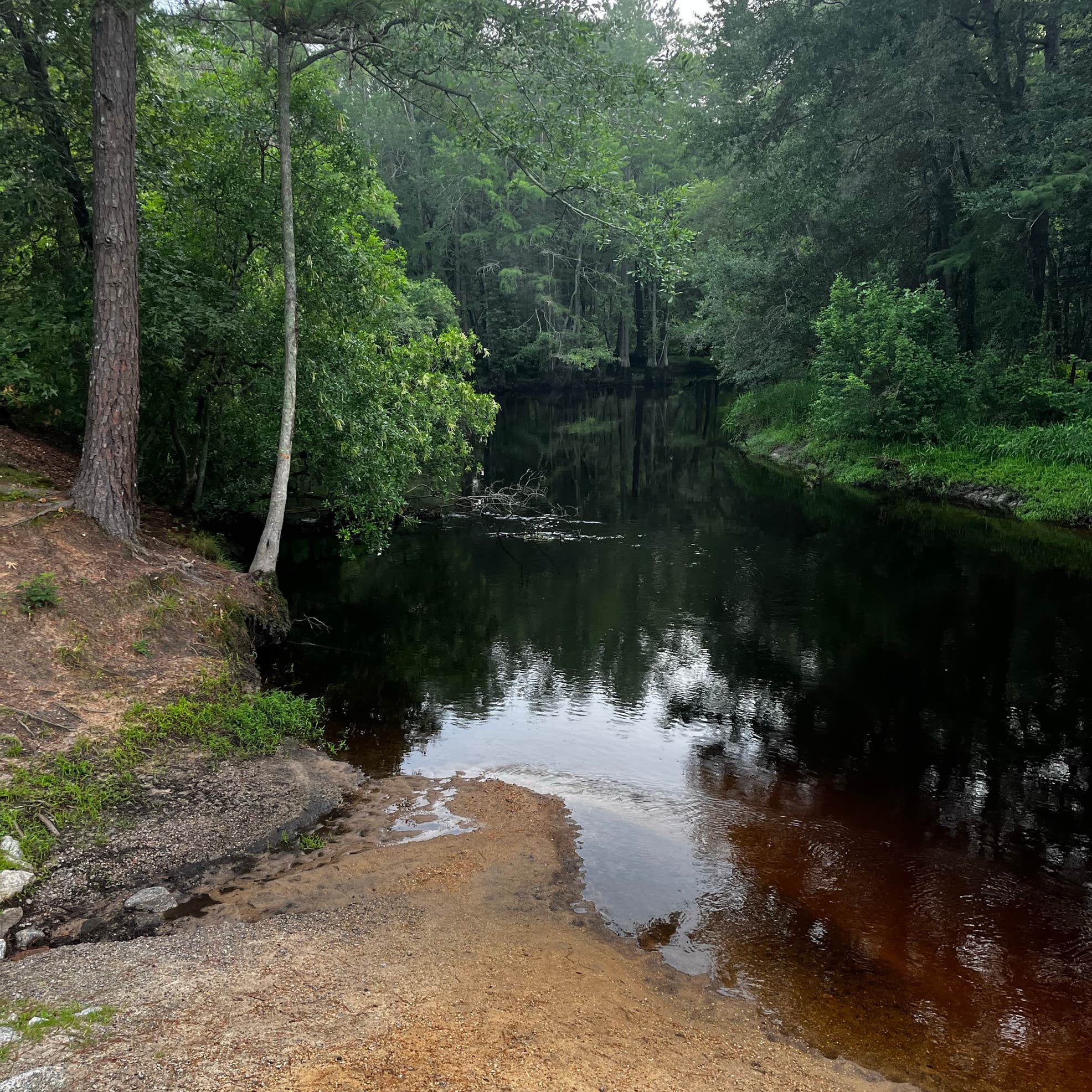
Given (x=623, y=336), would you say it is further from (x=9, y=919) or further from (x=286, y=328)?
(x=9, y=919)

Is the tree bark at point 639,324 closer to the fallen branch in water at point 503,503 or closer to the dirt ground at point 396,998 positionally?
the fallen branch in water at point 503,503

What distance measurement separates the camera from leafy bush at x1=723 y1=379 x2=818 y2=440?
31.0m

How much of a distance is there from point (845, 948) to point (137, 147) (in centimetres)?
1389

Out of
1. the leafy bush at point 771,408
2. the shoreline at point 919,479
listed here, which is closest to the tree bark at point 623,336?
the leafy bush at point 771,408

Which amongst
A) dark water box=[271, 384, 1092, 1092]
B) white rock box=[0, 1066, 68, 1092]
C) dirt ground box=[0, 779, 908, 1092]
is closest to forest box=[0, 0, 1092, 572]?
dark water box=[271, 384, 1092, 1092]

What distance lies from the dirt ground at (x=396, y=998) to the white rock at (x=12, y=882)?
27.1 inches

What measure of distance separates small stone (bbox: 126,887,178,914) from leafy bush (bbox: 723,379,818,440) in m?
27.0

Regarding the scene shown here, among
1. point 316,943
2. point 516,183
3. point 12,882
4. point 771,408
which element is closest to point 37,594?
point 12,882

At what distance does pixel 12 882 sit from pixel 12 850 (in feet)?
0.93

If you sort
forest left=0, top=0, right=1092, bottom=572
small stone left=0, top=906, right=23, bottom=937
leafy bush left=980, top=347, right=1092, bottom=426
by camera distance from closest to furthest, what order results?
1. small stone left=0, top=906, right=23, bottom=937
2. forest left=0, top=0, right=1092, bottom=572
3. leafy bush left=980, top=347, right=1092, bottom=426

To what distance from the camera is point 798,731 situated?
31.2ft

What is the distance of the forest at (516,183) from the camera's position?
11234 millimetres

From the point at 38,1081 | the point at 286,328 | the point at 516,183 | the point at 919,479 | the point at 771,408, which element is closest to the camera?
the point at 38,1081

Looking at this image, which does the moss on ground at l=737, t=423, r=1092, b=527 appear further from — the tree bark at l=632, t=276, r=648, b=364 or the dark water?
the tree bark at l=632, t=276, r=648, b=364
